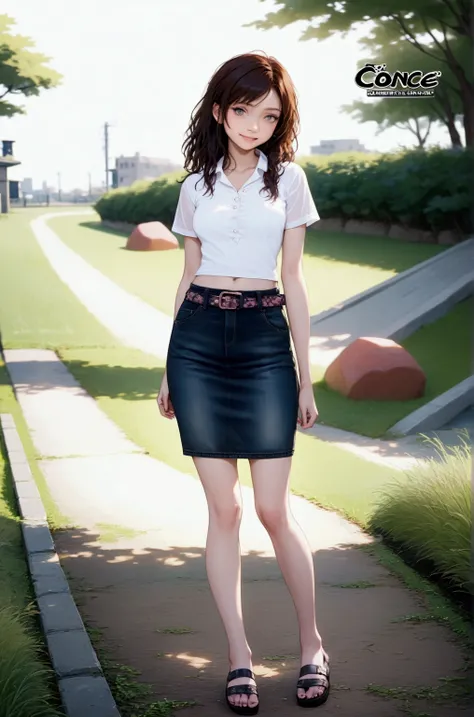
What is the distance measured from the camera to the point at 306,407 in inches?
154

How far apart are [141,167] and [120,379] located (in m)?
97.0

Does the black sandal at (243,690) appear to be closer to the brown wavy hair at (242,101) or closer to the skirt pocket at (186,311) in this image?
the skirt pocket at (186,311)

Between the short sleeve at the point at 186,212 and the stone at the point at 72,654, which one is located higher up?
the short sleeve at the point at 186,212

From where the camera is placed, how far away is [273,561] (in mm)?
5934

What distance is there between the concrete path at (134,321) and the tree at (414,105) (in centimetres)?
857

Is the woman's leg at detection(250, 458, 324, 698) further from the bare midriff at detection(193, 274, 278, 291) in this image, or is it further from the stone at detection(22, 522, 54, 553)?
the stone at detection(22, 522, 54, 553)

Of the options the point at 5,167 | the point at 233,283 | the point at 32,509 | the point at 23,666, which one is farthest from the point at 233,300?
the point at 5,167

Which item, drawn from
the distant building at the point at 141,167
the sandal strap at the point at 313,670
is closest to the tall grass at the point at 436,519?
the sandal strap at the point at 313,670

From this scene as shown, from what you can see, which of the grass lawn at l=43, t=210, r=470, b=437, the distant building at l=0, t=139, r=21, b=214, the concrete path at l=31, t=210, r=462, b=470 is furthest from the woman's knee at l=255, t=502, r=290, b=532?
the distant building at l=0, t=139, r=21, b=214

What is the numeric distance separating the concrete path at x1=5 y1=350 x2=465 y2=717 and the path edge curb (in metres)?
0.14

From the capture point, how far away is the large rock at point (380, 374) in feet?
38.9

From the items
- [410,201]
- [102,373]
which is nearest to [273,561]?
[102,373]

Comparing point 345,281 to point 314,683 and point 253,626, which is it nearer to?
point 253,626

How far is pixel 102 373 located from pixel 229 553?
32.3 feet
